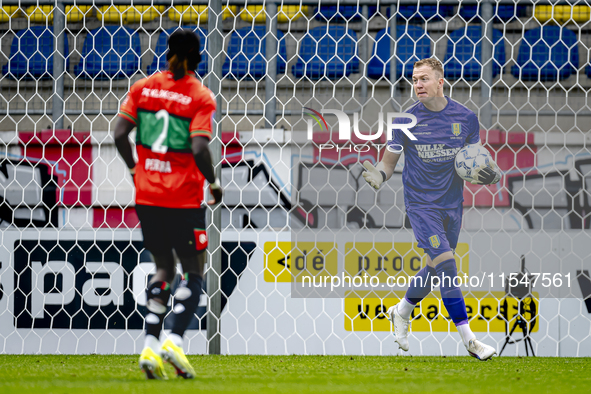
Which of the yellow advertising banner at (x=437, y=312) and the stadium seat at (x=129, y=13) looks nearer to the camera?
the yellow advertising banner at (x=437, y=312)

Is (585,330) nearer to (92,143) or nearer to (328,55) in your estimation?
(328,55)

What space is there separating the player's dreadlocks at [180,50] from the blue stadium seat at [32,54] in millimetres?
1321

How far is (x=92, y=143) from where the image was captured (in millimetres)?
2795

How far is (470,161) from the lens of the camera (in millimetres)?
2574

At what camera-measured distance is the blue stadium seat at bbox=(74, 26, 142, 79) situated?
115 inches

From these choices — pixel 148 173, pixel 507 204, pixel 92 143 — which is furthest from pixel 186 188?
pixel 507 204

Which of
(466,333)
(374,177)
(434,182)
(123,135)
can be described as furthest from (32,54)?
(466,333)

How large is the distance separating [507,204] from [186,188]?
5.05 feet

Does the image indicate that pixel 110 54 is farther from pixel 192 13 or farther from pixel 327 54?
pixel 327 54

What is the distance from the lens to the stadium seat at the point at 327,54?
2.88m

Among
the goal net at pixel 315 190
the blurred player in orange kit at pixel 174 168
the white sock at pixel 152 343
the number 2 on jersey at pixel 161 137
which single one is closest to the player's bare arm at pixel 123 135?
the blurred player in orange kit at pixel 174 168

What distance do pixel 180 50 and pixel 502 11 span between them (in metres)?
1.73

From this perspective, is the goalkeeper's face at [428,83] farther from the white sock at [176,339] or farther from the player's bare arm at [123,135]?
the white sock at [176,339]

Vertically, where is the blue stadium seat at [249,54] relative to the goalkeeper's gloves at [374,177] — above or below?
above
